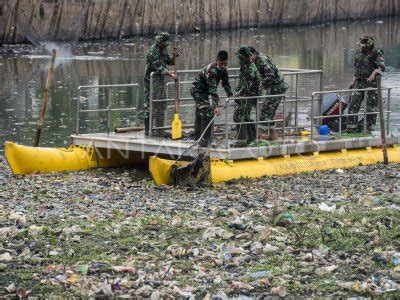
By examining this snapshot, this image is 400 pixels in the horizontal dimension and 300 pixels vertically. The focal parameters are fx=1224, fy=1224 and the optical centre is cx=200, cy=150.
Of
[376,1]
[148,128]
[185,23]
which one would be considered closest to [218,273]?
[148,128]

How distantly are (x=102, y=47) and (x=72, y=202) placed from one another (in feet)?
114

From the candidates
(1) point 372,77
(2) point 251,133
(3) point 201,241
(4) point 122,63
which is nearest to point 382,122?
(1) point 372,77

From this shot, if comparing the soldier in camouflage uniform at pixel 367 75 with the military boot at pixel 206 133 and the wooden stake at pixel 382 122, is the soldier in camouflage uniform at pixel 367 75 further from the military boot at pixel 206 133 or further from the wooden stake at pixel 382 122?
the military boot at pixel 206 133

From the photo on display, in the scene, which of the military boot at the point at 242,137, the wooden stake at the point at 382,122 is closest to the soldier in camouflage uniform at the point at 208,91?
the military boot at the point at 242,137

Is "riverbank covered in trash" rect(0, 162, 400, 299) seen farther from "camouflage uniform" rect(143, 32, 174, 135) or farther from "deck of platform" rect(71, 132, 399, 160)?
"camouflage uniform" rect(143, 32, 174, 135)

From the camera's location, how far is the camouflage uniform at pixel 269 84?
2130 cm

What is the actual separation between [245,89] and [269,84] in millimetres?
939

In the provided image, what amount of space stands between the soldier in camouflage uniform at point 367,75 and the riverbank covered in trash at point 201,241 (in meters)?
3.81

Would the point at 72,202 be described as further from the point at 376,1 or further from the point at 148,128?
the point at 376,1

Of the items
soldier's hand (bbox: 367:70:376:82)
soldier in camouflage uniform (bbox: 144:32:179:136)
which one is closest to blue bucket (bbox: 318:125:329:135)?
soldier's hand (bbox: 367:70:376:82)

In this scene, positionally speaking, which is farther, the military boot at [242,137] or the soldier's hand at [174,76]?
the soldier's hand at [174,76]

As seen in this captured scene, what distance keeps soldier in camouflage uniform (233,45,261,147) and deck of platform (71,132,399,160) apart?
1.18 ft

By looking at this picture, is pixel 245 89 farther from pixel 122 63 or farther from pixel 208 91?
pixel 122 63

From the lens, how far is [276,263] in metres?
14.0
